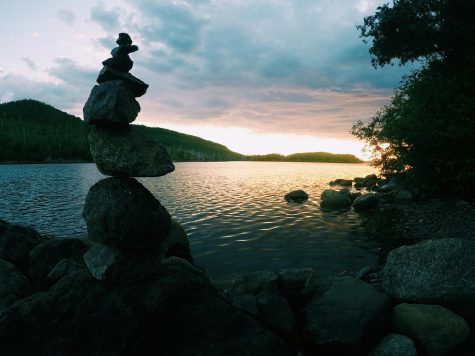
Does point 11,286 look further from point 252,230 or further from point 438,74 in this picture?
point 438,74

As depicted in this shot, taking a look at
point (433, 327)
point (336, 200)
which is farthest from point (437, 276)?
point (336, 200)

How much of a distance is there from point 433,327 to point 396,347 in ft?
4.41

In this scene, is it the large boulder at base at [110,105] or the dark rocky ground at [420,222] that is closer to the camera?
the large boulder at base at [110,105]

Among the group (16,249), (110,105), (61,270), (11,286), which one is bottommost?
(11,286)

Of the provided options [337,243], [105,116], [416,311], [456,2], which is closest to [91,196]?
[105,116]

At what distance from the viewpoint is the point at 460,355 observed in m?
8.35

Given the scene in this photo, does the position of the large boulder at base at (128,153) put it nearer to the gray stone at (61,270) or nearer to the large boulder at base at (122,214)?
the large boulder at base at (122,214)

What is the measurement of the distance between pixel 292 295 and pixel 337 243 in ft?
→ 37.1

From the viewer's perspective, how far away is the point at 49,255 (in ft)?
42.0

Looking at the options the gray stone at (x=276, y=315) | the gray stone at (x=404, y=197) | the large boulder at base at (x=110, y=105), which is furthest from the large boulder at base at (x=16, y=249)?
the gray stone at (x=404, y=197)

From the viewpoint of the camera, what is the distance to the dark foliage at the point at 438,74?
924 inches

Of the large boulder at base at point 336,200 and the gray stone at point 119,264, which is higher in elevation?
A: the gray stone at point 119,264

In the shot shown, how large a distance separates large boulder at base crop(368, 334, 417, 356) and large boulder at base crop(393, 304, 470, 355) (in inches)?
23.2

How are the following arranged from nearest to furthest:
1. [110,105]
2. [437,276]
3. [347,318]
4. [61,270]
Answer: [110,105] → [347,318] → [437,276] → [61,270]
